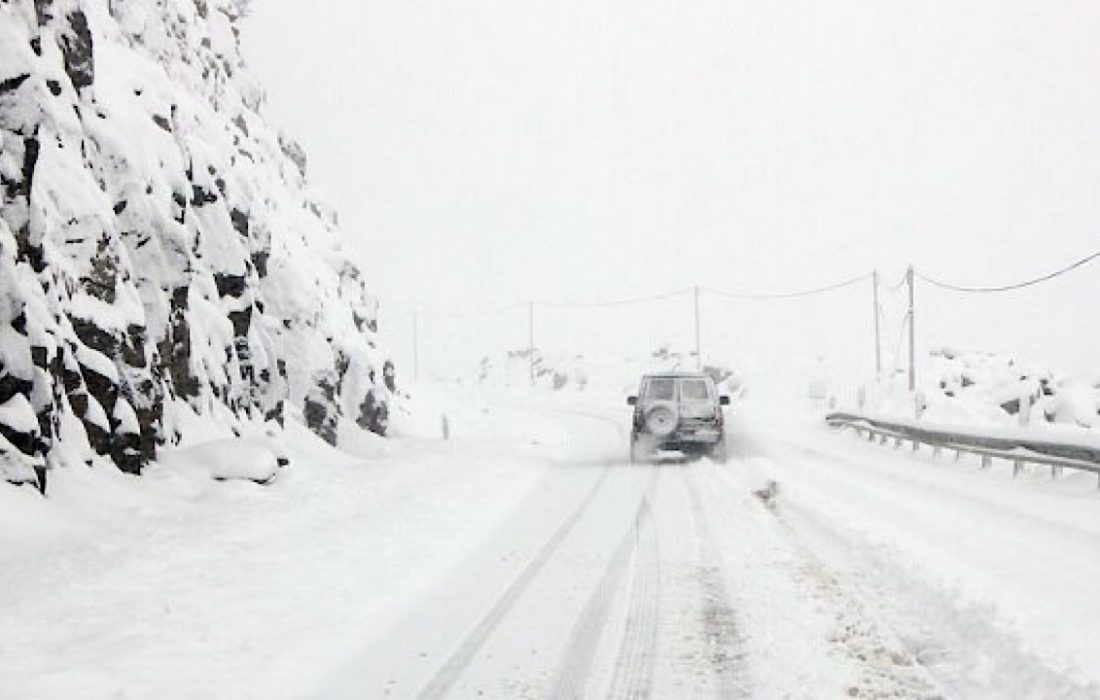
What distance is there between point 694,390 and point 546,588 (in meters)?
12.9

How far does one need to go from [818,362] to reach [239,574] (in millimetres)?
65506

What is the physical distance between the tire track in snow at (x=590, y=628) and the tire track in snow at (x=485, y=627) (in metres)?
0.64

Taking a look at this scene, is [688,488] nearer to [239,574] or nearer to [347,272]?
[239,574]

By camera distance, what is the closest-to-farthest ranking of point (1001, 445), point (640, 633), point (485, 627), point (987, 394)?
point (640, 633)
point (485, 627)
point (1001, 445)
point (987, 394)

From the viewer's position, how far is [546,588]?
8.15 meters

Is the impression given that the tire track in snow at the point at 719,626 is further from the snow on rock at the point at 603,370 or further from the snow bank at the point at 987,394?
the snow on rock at the point at 603,370

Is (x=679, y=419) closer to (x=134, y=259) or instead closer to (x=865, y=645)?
(x=134, y=259)

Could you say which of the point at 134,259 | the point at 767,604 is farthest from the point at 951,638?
the point at 134,259

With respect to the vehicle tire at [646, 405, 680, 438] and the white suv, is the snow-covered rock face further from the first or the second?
the vehicle tire at [646, 405, 680, 438]

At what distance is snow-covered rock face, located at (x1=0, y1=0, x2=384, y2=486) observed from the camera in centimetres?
1262

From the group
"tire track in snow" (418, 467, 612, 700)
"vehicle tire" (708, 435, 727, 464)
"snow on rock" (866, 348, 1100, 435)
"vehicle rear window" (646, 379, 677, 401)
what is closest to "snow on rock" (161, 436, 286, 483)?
"tire track in snow" (418, 467, 612, 700)

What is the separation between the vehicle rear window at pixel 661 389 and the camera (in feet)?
67.2

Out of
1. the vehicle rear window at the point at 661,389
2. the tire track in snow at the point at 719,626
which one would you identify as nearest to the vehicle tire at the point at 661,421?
the vehicle rear window at the point at 661,389

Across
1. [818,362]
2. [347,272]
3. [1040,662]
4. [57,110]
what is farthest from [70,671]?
[818,362]
